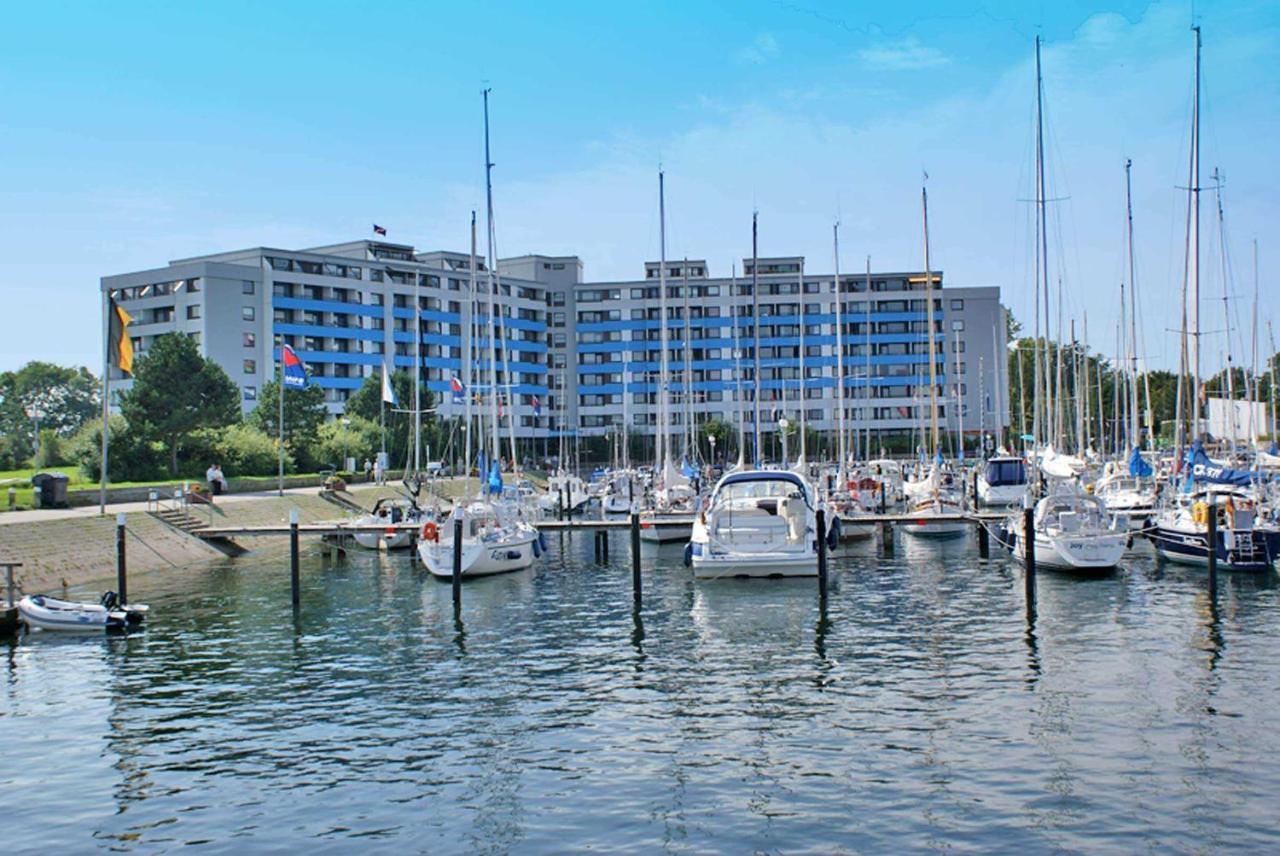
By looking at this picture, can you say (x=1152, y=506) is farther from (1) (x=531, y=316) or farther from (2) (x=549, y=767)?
(1) (x=531, y=316)

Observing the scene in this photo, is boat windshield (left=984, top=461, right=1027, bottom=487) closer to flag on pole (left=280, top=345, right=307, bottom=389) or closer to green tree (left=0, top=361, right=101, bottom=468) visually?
flag on pole (left=280, top=345, right=307, bottom=389)

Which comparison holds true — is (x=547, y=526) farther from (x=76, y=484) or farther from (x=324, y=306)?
(x=324, y=306)

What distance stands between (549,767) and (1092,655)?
14336 mm

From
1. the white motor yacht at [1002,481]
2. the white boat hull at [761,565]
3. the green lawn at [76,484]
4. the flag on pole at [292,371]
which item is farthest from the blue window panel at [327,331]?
the white boat hull at [761,565]

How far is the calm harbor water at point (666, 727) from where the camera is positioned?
1633 centimetres

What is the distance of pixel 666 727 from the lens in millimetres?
21297

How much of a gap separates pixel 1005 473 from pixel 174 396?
167 ft

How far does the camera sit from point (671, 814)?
1669 cm

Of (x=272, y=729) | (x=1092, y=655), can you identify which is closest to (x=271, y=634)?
(x=272, y=729)

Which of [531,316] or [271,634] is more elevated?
[531,316]

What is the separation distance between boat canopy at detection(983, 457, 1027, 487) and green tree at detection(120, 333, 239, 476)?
4819 cm

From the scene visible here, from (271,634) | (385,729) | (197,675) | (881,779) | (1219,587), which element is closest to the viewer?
(881,779)

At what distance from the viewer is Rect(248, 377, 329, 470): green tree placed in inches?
3413

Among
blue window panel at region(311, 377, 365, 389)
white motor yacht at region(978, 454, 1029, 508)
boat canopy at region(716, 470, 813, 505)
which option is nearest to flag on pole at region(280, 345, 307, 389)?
boat canopy at region(716, 470, 813, 505)
